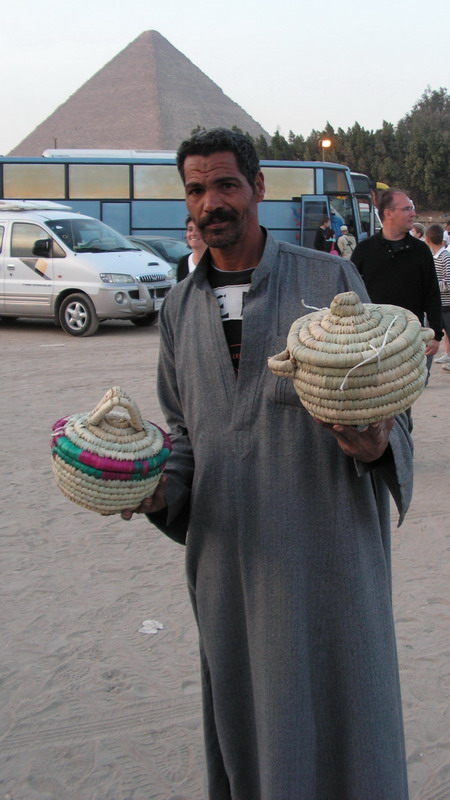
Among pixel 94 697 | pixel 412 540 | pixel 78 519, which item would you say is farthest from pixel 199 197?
pixel 78 519

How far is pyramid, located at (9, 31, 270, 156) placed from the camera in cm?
12656

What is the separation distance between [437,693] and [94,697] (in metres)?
1.34

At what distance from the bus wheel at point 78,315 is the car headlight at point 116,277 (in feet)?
1.52

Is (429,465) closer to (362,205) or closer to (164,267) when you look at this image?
(164,267)

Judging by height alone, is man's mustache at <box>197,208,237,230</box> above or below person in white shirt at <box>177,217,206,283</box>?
above

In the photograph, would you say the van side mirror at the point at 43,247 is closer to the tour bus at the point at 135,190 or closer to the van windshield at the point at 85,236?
the van windshield at the point at 85,236

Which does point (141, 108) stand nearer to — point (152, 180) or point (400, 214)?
point (152, 180)

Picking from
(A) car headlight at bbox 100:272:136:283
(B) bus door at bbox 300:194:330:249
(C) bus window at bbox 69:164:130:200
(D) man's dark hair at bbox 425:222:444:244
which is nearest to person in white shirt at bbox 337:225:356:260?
(B) bus door at bbox 300:194:330:249

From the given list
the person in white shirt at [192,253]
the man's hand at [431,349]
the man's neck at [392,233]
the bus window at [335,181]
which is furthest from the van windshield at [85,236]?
the man's hand at [431,349]

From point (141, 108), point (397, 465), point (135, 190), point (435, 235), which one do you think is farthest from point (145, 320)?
point (141, 108)

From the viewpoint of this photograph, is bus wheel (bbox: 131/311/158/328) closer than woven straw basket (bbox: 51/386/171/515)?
No

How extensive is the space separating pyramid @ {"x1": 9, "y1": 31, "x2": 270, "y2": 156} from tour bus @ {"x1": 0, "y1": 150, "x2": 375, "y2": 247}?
98641 millimetres

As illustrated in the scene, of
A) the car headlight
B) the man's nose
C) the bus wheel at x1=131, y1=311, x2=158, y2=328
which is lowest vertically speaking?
the bus wheel at x1=131, y1=311, x2=158, y2=328

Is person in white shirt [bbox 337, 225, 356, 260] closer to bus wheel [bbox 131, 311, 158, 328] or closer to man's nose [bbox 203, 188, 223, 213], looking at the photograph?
bus wheel [bbox 131, 311, 158, 328]
